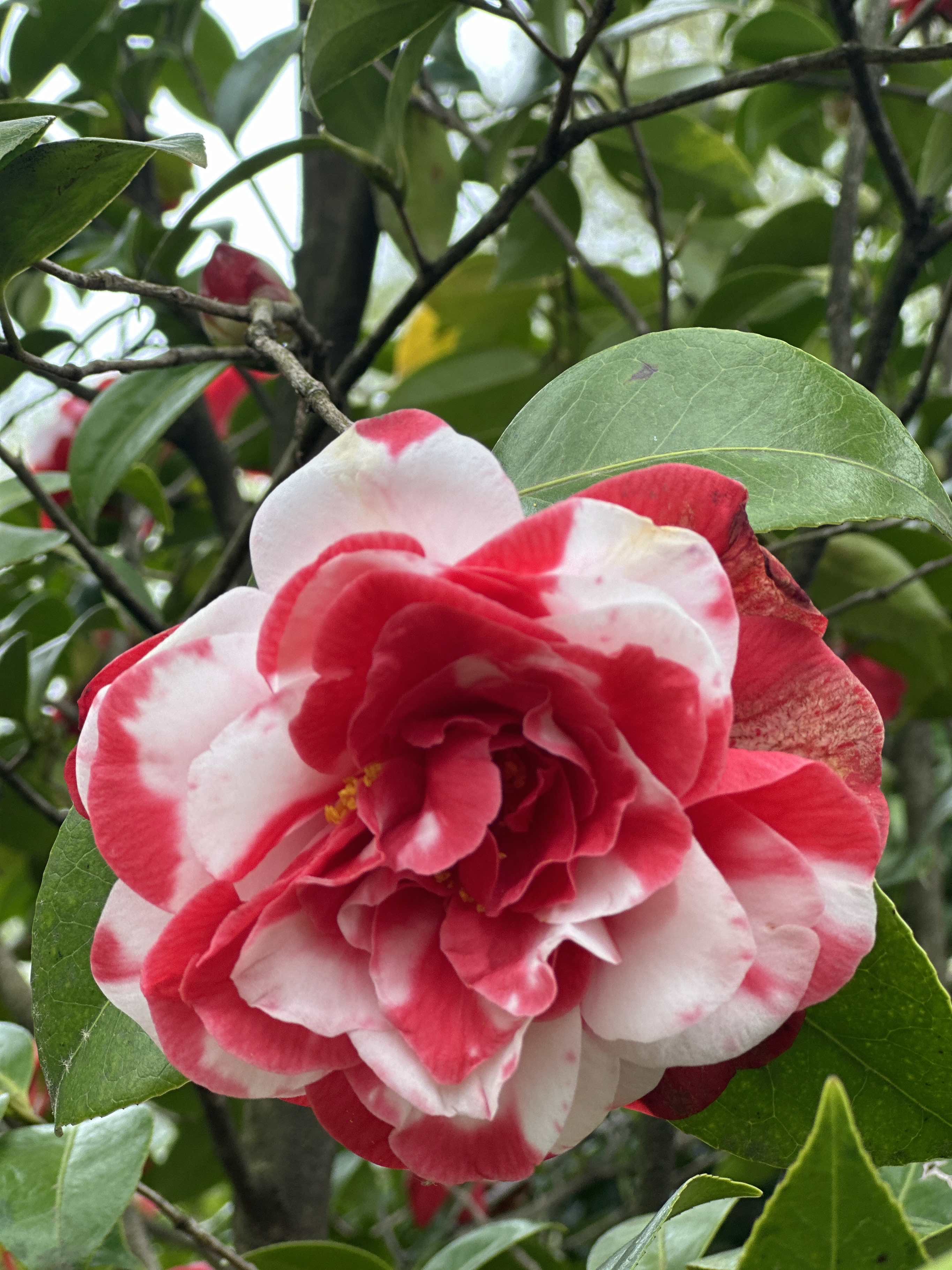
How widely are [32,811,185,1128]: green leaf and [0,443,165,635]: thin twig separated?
1.04ft

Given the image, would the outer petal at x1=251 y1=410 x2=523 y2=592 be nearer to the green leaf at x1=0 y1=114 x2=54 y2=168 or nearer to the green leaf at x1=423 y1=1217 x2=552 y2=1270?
the green leaf at x1=0 y1=114 x2=54 y2=168

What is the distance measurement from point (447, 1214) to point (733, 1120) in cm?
119

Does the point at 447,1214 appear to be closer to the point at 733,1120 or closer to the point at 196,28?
the point at 733,1120

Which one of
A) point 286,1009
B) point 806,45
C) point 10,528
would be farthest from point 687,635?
point 806,45

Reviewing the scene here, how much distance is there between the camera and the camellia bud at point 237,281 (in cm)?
64

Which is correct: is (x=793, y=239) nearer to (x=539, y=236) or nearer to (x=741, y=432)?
(x=539, y=236)

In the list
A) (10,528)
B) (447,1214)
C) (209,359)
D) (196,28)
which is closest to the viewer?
(209,359)

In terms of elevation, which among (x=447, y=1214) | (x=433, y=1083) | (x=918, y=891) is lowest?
(x=447, y=1214)

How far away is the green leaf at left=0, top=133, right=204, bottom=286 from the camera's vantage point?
471 millimetres

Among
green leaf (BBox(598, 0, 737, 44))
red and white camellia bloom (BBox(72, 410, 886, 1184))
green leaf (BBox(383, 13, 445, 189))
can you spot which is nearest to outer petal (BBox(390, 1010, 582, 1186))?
red and white camellia bloom (BBox(72, 410, 886, 1184))

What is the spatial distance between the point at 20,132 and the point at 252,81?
22.7 inches

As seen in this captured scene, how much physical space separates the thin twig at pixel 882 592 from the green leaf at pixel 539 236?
43cm

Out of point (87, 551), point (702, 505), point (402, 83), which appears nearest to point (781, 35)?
point (402, 83)

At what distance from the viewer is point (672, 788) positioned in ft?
1.08
